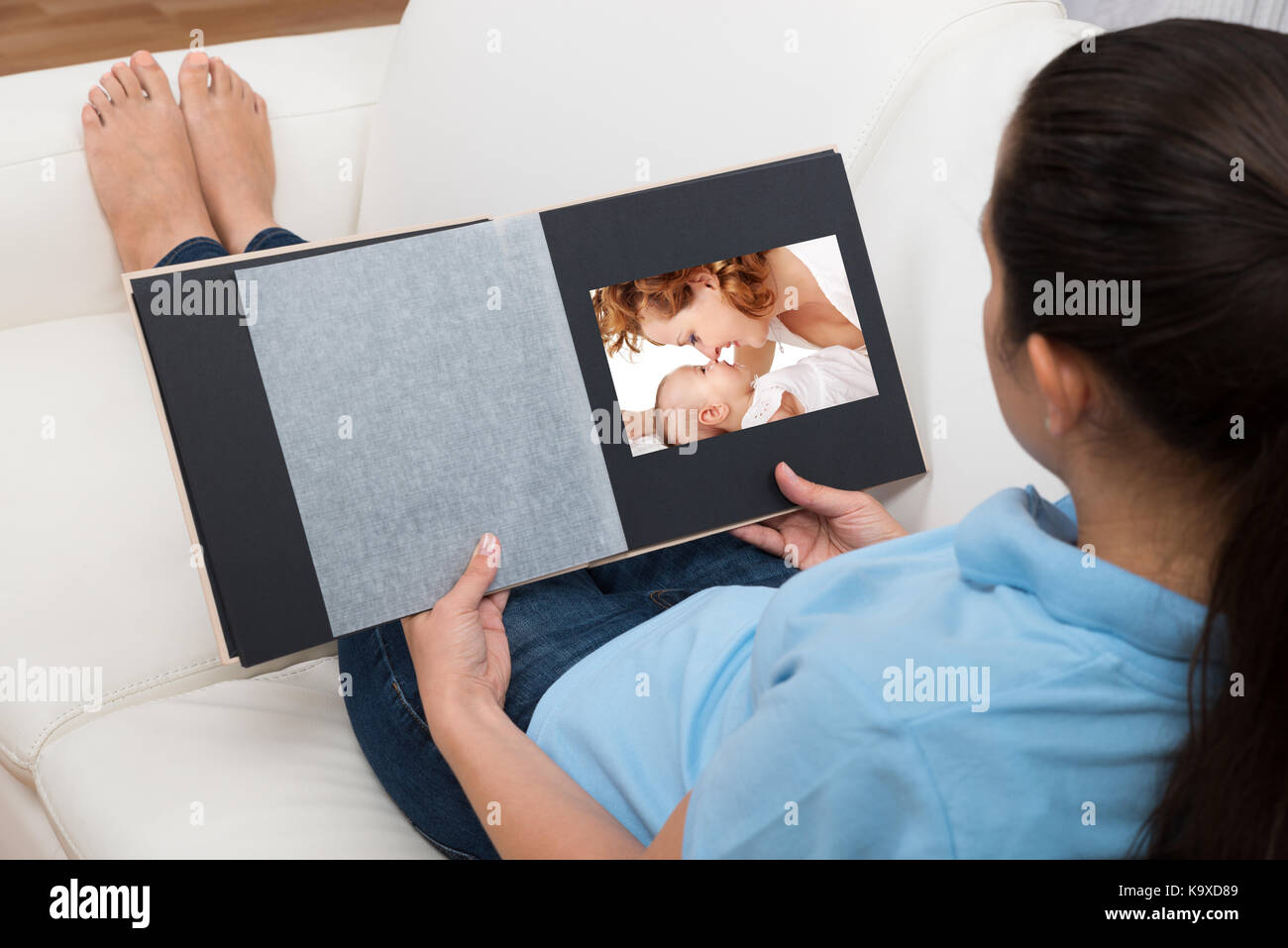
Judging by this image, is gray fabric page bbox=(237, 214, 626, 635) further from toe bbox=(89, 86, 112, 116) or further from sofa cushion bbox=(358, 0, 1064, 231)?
toe bbox=(89, 86, 112, 116)

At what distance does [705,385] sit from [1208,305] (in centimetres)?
49

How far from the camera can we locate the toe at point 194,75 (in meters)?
1.14

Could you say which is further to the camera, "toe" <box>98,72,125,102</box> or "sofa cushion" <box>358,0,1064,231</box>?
"toe" <box>98,72,125,102</box>

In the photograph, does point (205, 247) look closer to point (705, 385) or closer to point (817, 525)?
point (705, 385)

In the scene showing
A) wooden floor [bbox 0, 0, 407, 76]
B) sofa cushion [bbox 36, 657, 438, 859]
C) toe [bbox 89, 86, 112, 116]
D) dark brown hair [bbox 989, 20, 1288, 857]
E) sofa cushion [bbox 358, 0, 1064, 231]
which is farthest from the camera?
wooden floor [bbox 0, 0, 407, 76]

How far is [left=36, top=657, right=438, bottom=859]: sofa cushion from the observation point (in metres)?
0.74

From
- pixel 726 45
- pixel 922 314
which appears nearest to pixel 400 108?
pixel 726 45

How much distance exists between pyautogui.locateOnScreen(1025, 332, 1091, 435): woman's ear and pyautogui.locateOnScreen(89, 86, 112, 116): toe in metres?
1.04

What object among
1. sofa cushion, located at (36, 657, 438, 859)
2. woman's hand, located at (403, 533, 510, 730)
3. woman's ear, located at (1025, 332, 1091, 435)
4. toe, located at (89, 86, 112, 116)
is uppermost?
toe, located at (89, 86, 112, 116)

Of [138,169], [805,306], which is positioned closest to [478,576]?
[805,306]

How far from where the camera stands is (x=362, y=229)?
117 cm

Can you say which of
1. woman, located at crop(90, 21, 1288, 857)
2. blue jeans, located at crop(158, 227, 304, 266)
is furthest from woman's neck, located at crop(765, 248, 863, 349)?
blue jeans, located at crop(158, 227, 304, 266)
